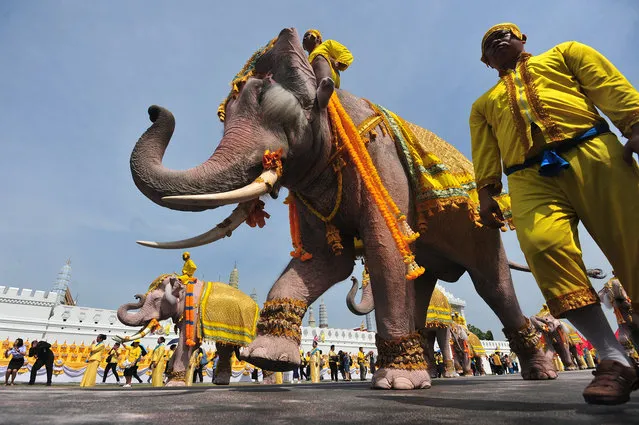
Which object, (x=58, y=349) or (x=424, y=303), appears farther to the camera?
(x=58, y=349)

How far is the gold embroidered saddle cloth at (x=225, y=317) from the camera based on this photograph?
812 cm

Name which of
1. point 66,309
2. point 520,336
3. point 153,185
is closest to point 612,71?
point 153,185

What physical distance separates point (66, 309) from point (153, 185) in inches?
860

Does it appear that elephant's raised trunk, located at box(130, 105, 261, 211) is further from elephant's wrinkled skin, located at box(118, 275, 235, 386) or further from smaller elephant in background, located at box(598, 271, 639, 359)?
smaller elephant in background, located at box(598, 271, 639, 359)

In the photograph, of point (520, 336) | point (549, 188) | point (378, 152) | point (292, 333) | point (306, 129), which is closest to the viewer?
point (549, 188)

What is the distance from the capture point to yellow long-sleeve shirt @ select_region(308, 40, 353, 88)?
403cm

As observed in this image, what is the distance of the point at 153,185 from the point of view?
290cm

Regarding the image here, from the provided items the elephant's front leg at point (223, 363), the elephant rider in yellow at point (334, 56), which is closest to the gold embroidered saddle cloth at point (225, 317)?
the elephant's front leg at point (223, 363)

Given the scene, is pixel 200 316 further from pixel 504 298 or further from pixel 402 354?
pixel 402 354

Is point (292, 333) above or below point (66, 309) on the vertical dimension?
below

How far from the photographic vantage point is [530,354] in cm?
425

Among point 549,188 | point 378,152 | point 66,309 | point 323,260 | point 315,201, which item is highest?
point 66,309

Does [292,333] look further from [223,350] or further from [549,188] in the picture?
[223,350]

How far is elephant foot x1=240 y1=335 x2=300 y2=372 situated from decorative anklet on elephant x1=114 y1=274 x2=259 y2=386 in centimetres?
A: 533
